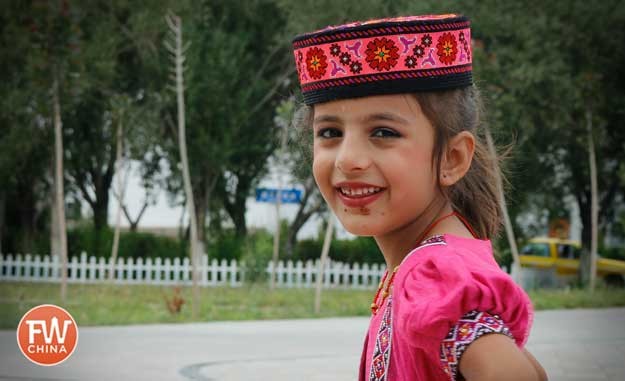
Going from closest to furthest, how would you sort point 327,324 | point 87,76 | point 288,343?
point 288,343 → point 327,324 → point 87,76

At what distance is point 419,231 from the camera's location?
188 cm

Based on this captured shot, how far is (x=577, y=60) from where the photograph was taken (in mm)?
18453

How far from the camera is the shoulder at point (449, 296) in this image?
1.55 metres

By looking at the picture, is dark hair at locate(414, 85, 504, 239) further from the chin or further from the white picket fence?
the white picket fence

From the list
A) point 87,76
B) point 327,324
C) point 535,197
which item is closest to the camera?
point 327,324

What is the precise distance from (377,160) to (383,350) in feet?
1.11

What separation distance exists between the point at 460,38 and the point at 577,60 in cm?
1733

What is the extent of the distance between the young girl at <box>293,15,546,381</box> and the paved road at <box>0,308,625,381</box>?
19.6 feet

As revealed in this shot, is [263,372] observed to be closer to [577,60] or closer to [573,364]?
[573,364]

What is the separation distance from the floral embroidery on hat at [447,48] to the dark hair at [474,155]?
0.06m

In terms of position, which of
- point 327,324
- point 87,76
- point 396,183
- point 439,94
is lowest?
point 327,324

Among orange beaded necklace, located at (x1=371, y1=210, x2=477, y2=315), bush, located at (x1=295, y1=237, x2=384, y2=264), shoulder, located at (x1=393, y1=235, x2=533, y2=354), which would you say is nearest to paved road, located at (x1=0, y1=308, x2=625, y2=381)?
orange beaded necklace, located at (x1=371, y1=210, x2=477, y2=315)

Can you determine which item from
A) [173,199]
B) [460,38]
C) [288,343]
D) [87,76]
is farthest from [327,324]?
[173,199]

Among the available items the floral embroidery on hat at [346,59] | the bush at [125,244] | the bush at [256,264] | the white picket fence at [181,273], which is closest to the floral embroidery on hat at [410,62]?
the floral embroidery on hat at [346,59]
